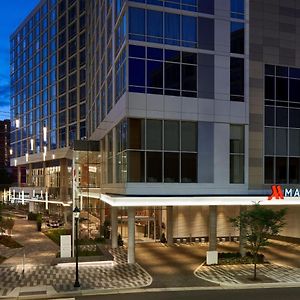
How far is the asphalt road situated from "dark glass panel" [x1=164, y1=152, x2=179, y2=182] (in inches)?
460

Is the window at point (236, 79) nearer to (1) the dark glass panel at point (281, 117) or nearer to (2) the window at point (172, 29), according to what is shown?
(1) the dark glass panel at point (281, 117)

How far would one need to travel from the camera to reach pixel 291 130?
39.3 m

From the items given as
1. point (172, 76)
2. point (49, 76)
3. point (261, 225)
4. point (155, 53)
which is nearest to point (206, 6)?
point (155, 53)

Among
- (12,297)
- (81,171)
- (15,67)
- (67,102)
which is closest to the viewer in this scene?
(12,297)

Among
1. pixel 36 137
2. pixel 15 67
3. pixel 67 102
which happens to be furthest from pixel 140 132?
pixel 15 67

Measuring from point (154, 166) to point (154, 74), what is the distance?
745 centimetres

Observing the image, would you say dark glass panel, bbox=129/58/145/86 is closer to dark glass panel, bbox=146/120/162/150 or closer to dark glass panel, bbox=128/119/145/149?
dark glass panel, bbox=128/119/145/149

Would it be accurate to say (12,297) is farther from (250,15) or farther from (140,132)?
(250,15)

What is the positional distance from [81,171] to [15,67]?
71.5 m

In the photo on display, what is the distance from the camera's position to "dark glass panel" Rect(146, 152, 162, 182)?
34250mm

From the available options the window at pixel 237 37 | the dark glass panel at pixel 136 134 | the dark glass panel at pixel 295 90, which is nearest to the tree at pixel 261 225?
the dark glass panel at pixel 136 134

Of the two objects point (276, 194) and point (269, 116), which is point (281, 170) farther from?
point (276, 194)

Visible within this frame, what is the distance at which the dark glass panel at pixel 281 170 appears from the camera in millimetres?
38750

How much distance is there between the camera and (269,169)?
38.5 m
